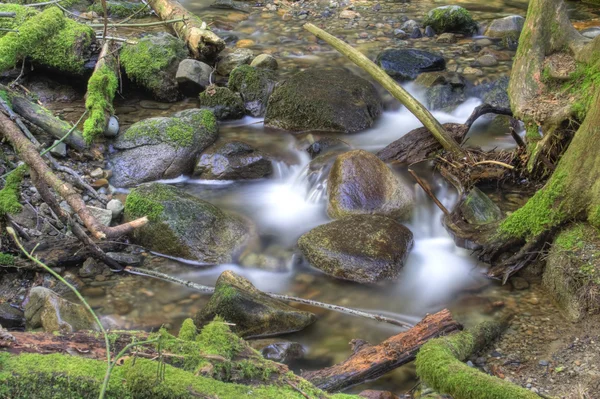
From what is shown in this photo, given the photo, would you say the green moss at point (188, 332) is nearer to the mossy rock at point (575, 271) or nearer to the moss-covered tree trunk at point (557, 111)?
the mossy rock at point (575, 271)

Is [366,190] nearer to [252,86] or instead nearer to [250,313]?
[250,313]

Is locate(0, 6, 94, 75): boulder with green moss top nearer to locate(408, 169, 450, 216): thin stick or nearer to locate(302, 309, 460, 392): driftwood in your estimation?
locate(408, 169, 450, 216): thin stick

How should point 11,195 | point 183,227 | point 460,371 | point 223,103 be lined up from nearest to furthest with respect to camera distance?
point 460,371 < point 11,195 < point 183,227 < point 223,103

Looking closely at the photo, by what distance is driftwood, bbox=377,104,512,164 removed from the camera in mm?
6832

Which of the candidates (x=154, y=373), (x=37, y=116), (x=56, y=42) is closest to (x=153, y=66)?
(x=56, y=42)

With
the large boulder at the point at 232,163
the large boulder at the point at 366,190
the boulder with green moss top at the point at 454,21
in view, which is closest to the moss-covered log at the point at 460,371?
the large boulder at the point at 366,190

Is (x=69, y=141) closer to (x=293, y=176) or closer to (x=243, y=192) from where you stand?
(x=243, y=192)

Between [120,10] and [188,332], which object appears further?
[120,10]

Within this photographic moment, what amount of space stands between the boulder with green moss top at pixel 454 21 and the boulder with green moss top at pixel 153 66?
526cm

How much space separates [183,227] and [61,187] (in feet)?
7.15

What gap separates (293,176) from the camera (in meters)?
7.30

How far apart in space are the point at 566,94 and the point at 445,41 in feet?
19.5

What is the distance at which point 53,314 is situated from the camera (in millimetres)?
3951

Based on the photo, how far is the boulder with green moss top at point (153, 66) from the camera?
848cm
